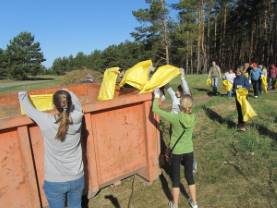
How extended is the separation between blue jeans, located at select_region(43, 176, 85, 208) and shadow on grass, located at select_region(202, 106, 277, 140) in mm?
4875

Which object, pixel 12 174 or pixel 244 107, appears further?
pixel 244 107

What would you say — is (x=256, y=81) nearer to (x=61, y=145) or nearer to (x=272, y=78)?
(x=272, y=78)

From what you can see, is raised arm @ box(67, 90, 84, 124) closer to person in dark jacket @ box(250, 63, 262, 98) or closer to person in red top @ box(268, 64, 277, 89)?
person in dark jacket @ box(250, 63, 262, 98)

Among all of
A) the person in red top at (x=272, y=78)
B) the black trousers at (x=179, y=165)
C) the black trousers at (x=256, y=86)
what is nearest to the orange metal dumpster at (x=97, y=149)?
the black trousers at (x=179, y=165)

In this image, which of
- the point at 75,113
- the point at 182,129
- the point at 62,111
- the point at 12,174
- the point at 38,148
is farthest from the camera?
the point at 182,129

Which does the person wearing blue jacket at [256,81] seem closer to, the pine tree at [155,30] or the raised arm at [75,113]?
the raised arm at [75,113]

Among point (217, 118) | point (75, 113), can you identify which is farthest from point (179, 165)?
point (217, 118)

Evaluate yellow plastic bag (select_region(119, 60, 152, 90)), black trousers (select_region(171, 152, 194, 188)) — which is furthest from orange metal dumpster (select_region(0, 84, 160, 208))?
black trousers (select_region(171, 152, 194, 188))

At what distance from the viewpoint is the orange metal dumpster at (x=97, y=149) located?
3811mm

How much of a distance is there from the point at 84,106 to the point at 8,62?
61866 mm

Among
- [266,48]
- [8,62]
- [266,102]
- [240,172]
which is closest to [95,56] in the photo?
[8,62]

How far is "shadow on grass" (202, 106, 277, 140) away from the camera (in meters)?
7.20

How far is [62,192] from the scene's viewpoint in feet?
10.8

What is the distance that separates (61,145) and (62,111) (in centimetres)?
34
